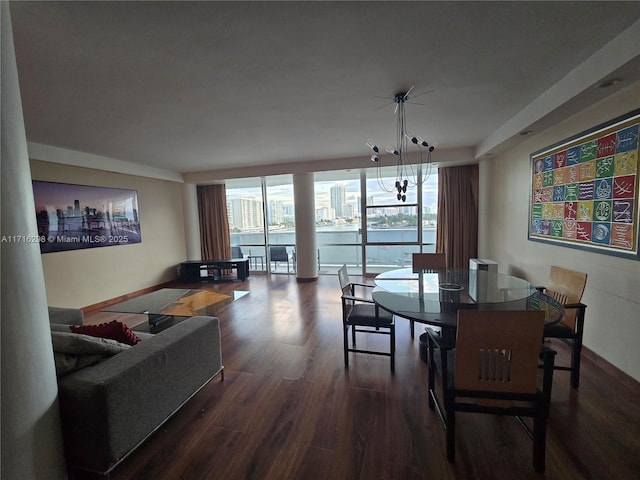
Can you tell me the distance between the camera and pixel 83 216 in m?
4.31

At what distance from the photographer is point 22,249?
1.18 metres

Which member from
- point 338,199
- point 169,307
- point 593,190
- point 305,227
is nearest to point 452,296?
point 593,190

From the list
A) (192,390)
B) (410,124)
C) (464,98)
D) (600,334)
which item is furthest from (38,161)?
(600,334)

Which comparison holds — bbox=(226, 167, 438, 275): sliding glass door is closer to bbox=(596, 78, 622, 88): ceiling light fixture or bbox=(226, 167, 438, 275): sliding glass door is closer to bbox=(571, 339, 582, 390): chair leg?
bbox=(596, 78, 622, 88): ceiling light fixture

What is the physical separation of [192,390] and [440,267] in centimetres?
295

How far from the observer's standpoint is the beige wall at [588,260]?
2084 mm

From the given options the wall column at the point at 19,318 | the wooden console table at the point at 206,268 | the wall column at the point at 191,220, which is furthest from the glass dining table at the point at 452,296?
the wall column at the point at 191,220

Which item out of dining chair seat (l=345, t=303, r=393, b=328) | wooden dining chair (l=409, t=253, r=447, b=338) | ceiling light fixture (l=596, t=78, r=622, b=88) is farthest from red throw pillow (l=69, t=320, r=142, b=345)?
ceiling light fixture (l=596, t=78, r=622, b=88)

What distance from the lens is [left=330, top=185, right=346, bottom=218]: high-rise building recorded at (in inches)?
246

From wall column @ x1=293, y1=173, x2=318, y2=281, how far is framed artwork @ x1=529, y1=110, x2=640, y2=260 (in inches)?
149

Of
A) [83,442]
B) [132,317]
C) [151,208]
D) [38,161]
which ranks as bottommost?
[132,317]

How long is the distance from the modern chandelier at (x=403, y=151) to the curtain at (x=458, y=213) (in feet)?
1.58

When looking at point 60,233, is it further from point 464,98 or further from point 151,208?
point 464,98

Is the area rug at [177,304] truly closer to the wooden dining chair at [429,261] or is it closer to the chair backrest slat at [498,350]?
the wooden dining chair at [429,261]
